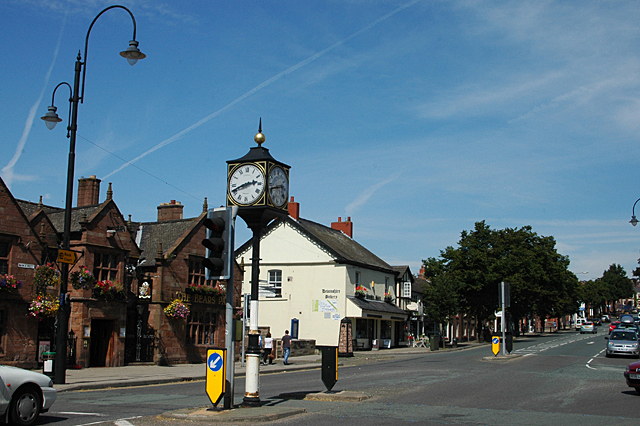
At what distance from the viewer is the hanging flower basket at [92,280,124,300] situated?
25.3 m

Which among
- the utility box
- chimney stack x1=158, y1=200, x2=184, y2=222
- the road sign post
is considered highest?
chimney stack x1=158, y1=200, x2=184, y2=222

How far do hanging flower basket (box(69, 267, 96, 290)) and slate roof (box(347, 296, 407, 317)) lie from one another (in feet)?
74.7

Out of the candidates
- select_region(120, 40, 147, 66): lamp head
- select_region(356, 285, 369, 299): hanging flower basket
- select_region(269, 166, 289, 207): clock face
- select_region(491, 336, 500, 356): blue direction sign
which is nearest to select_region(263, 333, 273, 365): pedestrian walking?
select_region(491, 336, 500, 356): blue direction sign

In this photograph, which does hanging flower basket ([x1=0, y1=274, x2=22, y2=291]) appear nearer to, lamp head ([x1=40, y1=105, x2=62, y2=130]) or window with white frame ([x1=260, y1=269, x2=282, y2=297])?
lamp head ([x1=40, y1=105, x2=62, y2=130])

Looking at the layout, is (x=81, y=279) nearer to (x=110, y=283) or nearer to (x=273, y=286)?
(x=110, y=283)

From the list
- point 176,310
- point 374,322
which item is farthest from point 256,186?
point 374,322

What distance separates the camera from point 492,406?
13195 mm

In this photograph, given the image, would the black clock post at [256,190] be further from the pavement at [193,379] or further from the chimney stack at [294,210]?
the chimney stack at [294,210]

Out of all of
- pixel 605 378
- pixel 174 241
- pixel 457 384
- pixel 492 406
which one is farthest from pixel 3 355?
pixel 605 378

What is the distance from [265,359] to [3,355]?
12078 millimetres

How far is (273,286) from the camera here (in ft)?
154

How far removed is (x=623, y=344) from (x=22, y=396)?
3060cm

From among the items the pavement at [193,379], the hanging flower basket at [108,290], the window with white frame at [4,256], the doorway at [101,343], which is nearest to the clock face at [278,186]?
the pavement at [193,379]

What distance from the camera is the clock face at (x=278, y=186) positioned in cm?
1258
